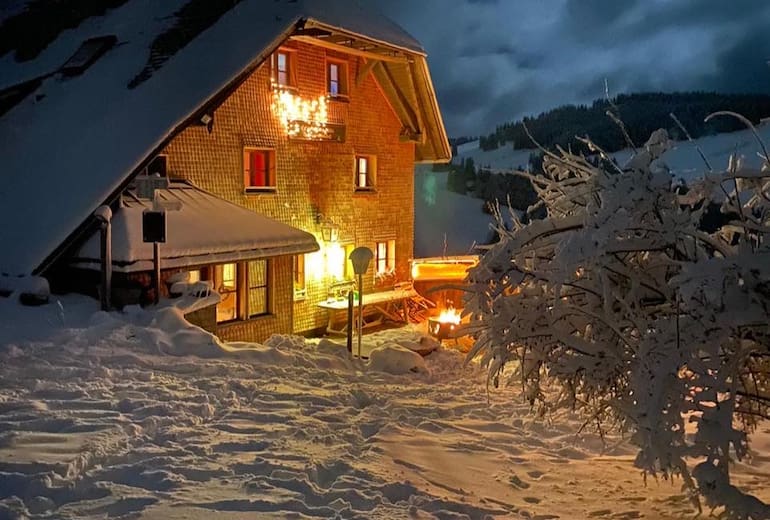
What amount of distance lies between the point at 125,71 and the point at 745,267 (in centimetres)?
1230

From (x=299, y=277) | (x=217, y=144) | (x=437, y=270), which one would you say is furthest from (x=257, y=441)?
(x=437, y=270)

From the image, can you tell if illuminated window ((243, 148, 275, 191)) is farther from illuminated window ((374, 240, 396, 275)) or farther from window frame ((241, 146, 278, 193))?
illuminated window ((374, 240, 396, 275))

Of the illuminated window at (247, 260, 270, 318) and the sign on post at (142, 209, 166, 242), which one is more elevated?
the sign on post at (142, 209, 166, 242)

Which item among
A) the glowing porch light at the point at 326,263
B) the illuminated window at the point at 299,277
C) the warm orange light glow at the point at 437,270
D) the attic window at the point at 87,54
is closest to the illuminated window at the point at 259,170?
the illuminated window at the point at 299,277

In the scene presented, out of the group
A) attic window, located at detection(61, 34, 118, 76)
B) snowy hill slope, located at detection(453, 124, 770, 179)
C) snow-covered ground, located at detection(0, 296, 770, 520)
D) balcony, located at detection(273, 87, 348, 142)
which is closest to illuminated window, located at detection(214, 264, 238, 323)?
snow-covered ground, located at detection(0, 296, 770, 520)

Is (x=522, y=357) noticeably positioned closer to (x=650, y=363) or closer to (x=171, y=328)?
(x=650, y=363)

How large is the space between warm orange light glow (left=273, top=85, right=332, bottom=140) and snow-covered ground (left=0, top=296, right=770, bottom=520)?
6033 mm

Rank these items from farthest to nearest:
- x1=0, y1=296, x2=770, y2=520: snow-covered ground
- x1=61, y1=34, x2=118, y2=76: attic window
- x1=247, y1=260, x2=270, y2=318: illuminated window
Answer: x1=247, y1=260, x2=270, y2=318: illuminated window → x1=61, y1=34, x2=118, y2=76: attic window → x1=0, y1=296, x2=770, y2=520: snow-covered ground

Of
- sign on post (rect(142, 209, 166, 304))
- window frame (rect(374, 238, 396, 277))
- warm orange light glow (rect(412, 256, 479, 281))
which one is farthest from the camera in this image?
warm orange light glow (rect(412, 256, 479, 281))

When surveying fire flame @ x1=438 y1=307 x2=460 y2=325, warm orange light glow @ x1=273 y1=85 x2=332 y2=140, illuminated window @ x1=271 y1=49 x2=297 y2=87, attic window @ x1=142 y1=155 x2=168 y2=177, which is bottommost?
fire flame @ x1=438 y1=307 x2=460 y2=325

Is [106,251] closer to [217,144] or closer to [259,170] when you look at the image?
[217,144]

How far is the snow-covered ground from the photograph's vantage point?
5.18 metres

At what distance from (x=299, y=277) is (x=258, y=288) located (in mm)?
1899

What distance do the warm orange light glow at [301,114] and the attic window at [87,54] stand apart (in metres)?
3.47
